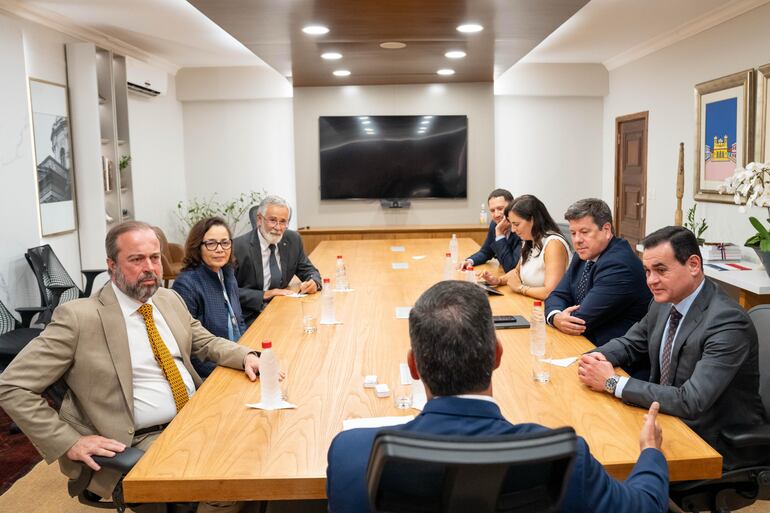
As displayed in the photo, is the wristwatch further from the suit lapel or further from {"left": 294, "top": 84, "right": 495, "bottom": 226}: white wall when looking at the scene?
{"left": 294, "top": 84, "right": 495, "bottom": 226}: white wall

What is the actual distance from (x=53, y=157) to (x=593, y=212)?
15.3ft

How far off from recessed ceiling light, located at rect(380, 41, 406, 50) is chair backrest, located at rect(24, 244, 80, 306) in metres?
3.01

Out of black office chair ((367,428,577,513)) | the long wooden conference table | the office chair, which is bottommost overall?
the office chair

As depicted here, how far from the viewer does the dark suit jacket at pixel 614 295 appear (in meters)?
2.90

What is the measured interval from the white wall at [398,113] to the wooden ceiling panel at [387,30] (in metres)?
1.36

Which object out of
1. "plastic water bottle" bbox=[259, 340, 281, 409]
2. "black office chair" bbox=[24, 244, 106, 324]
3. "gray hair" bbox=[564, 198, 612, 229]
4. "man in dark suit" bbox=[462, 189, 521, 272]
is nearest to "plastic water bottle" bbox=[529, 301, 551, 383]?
"gray hair" bbox=[564, 198, 612, 229]

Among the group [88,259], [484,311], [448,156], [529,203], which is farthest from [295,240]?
[448,156]

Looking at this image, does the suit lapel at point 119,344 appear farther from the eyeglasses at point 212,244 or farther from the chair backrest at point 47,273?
the chair backrest at point 47,273

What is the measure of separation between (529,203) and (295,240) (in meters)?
1.55

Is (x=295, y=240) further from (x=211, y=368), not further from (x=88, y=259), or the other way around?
(x=88, y=259)

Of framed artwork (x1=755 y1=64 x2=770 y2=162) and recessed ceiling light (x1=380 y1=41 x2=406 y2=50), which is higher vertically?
recessed ceiling light (x1=380 y1=41 x2=406 y2=50)

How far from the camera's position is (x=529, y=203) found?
391 centimetres

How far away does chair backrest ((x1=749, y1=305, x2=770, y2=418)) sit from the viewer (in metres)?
2.19

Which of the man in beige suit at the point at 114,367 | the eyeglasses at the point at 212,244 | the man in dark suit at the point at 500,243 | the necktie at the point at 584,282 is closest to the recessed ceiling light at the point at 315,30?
the man in dark suit at the point at 500,243
